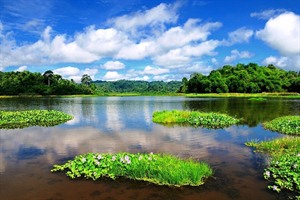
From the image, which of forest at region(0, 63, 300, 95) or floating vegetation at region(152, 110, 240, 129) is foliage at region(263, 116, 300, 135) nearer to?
floating vegetation at region(152, 110, 240, 129)

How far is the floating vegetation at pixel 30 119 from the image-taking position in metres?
33.2

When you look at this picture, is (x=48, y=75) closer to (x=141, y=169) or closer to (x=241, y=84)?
(x=241, y=84)

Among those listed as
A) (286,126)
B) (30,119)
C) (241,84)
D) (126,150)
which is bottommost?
(126,150)

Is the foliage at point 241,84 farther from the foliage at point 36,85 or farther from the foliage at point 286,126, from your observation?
the foliage at point 286,126

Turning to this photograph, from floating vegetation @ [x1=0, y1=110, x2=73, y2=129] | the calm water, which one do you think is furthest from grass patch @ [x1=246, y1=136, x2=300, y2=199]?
floating vegetation @ [x1=0, y1=110, x2=73, y2=129]

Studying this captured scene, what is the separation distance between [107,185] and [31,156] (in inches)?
306

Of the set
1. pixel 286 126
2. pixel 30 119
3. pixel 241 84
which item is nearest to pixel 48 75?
pixel 241 84

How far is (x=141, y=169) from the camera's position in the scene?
13695mm

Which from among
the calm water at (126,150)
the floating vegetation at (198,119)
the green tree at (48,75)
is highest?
the green tree at (48,75)

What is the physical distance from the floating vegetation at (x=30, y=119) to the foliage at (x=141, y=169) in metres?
20.1

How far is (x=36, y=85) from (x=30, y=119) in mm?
119745

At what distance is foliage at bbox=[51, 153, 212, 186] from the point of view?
12883mm

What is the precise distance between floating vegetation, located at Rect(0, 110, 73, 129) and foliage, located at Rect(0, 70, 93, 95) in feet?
355

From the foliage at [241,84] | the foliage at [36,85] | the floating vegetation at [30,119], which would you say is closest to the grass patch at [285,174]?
the floating vegetation at [30,119]
